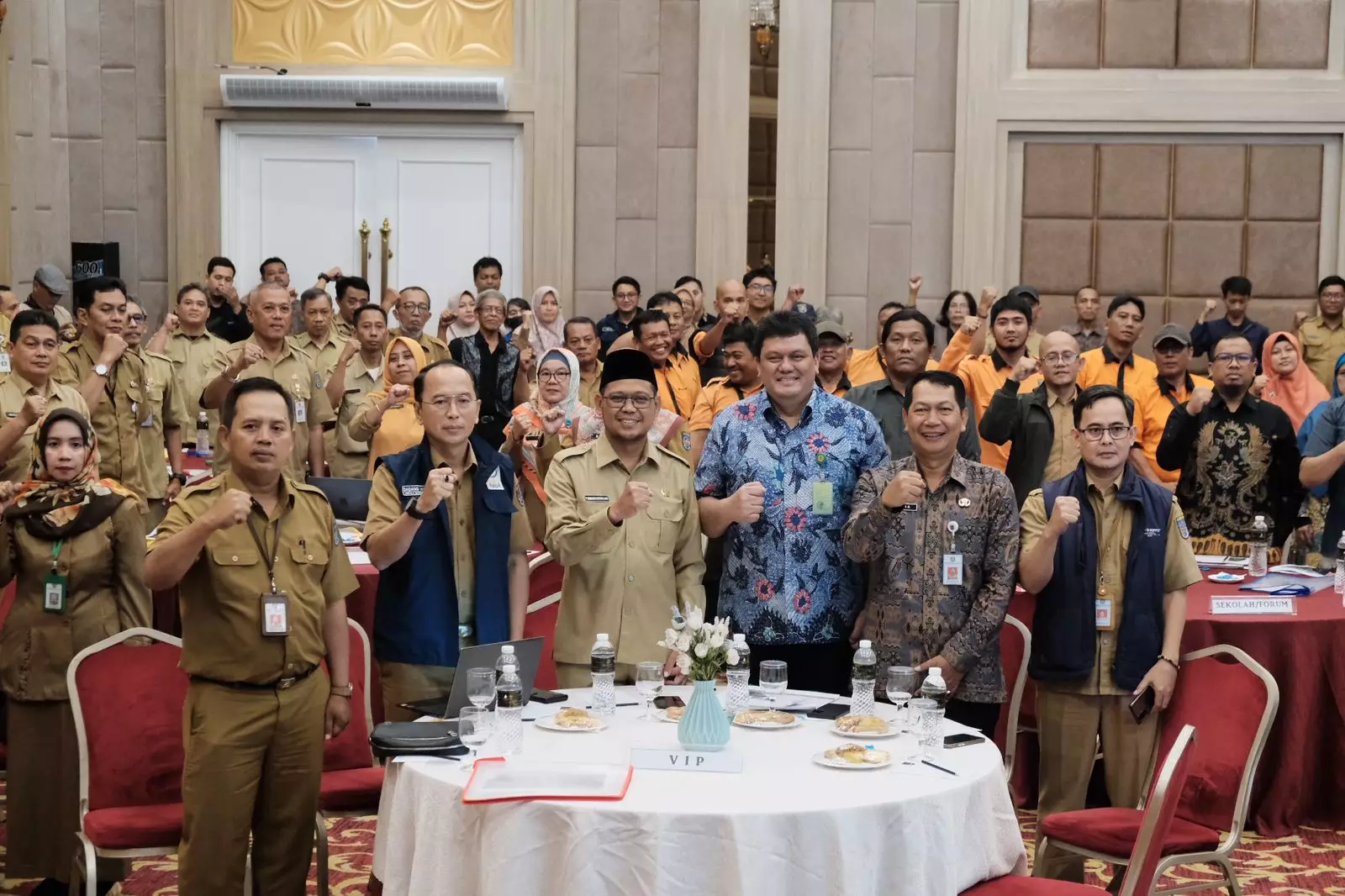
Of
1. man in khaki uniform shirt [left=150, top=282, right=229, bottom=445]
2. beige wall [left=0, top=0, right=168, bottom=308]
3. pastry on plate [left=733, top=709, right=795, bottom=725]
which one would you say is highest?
beige wall [left=0, top=0, right=168, bottom=308]

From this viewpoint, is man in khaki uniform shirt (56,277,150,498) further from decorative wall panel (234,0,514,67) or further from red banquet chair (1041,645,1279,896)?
red banquet chair (1041,645,1279,896)

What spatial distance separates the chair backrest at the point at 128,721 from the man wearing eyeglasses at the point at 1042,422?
3.60 meters

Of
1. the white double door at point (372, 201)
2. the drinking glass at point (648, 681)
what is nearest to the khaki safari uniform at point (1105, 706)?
the drinking glass at point (648, 681)

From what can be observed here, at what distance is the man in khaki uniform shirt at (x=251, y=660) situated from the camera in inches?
142

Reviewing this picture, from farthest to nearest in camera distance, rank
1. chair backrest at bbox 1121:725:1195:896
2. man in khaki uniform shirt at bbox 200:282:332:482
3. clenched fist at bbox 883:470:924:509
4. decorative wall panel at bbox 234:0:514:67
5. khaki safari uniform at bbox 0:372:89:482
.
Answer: decorative wall panel at bbox 234:0:514:67 → man in khaki uniform shirt at bbox 200:282:332:482 → khaki safari uniform at bbox 0:372:89:482 → clenched fist at bbox 883:470:924:509 → chair backrest at bbox 1121:725:1195:896

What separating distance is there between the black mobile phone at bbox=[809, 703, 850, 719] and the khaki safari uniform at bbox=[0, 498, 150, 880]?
2.19 m

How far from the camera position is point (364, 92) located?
10969mm

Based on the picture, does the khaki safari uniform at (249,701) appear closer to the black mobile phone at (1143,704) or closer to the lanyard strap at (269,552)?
the lanyard strap at (269,552)

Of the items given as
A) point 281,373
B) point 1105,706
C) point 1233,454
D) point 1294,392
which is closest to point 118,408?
point 281,373

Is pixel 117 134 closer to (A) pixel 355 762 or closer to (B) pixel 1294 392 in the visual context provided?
(A) pixel 355 762

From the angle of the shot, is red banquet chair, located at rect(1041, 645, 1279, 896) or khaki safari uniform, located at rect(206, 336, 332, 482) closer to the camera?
red banquet chair, located at rect(1041, 645, 1279, 896)

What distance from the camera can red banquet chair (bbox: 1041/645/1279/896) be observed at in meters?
3.83

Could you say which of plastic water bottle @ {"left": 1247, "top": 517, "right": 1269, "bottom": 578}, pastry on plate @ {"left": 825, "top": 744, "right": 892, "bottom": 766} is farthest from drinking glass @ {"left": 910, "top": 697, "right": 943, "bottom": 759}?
plastic water bottle @ {"left": 1247, "top": 517, "right": 1269, "bottom": 578}

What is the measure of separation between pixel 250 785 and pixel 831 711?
1468mm
